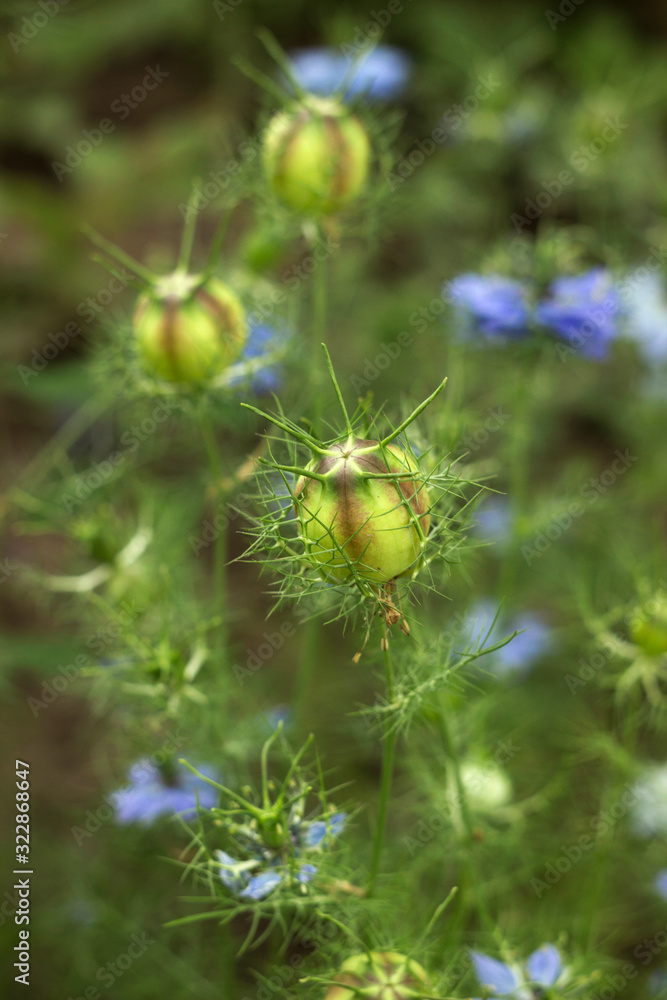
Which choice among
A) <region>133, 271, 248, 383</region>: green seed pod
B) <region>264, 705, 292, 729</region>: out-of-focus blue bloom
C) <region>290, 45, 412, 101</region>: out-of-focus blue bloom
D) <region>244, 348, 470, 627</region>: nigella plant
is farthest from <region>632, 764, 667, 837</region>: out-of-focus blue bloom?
<region>290, 45, 412, 101</region>: out-of-focus blue bloom

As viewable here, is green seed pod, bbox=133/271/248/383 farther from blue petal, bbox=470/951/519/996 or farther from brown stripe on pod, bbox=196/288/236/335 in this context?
blue petal, bbox=470/951/519/996

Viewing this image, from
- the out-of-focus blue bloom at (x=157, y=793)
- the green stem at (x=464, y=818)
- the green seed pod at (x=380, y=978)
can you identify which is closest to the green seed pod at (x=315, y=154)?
the green stem at (x=464, y=818)

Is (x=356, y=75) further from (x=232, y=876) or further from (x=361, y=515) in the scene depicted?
(x=232, y=876)

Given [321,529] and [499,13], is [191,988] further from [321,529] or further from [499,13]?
[499,13]

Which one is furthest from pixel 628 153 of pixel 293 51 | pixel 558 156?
pixel 293 51

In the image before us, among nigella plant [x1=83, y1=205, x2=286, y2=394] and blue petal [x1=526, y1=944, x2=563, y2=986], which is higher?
nigella plant [x1=83, y1=205, x2=286, y2=394]

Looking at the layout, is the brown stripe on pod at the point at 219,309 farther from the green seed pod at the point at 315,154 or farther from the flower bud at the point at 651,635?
the flower bud at the point at 651,635

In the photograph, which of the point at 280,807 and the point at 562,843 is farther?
the point at 562,843
